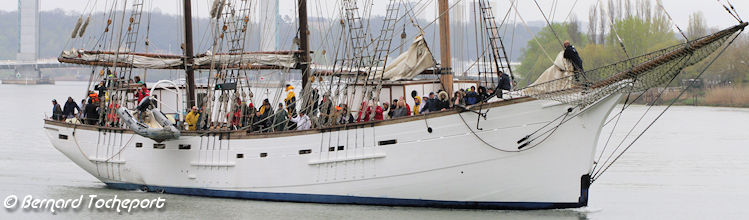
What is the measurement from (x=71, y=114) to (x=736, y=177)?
18.5 meters

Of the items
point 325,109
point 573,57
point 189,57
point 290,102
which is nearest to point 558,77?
point 573,57

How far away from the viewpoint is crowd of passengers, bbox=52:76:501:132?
19797 millimetres

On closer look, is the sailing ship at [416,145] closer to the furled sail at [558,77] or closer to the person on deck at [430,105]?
the furled sail at [558,77]

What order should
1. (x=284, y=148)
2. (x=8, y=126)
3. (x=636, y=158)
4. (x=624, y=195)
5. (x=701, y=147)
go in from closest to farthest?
(x=284, y=148), (x=624, y=195), (x=636, y=158), (x=701, y=147), (x=8, y=126)

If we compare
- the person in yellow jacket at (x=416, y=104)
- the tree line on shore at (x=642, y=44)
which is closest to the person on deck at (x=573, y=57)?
the person in yellow jacket at (x=416, y=104)

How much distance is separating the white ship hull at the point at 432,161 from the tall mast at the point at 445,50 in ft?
8.81

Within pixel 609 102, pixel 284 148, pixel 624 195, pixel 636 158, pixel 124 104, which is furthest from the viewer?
pixel 636 158

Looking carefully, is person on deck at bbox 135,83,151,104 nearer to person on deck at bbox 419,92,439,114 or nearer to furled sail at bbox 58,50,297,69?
furled sail at bbox 58,50,297,69

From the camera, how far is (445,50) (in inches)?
840

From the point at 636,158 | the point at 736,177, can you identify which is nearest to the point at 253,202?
the point at 736,177

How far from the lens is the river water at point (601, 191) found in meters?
20.0

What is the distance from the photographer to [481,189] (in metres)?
19.4

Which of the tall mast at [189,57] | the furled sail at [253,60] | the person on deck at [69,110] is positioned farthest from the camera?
the person on deck at [69,110]

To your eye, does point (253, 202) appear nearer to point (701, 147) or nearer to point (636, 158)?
point (636, 158)
